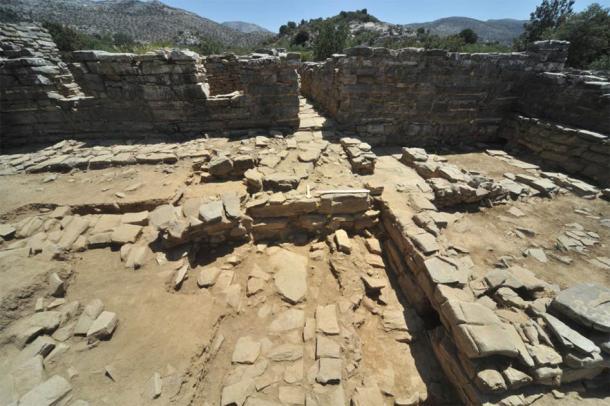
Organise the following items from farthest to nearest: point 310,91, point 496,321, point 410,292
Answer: point 310,91 < point 410,292 < point 496,321

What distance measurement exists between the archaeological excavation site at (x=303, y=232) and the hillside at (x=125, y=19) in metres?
47.8

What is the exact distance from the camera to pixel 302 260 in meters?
4.26

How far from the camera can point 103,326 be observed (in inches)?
112

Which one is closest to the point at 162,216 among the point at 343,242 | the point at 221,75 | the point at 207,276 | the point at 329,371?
the point at 207,276

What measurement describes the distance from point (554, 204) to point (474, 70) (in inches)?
160

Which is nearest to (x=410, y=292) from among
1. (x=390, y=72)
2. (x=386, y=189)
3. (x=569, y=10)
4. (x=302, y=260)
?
(x=302, y=260)

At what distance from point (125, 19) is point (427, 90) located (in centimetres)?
6743

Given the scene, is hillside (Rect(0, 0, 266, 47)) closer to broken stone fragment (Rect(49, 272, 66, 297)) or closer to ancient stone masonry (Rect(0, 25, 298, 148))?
ancient stone masonry (Rect(0, 25, 298, 148))

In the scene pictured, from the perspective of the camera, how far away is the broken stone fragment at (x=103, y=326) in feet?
9.22

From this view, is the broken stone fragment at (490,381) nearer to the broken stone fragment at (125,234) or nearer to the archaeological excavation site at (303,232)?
the archaeological excavation site at (303,232)

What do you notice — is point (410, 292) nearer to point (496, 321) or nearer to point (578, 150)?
point (496, 321)

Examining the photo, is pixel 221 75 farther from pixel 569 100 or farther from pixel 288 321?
pixel 569 100

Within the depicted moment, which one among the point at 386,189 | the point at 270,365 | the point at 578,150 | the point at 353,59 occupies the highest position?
the point at 353,59

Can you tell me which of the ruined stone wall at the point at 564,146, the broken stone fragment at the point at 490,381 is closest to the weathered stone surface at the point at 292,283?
the broken stone fragment at the point at 490,381
